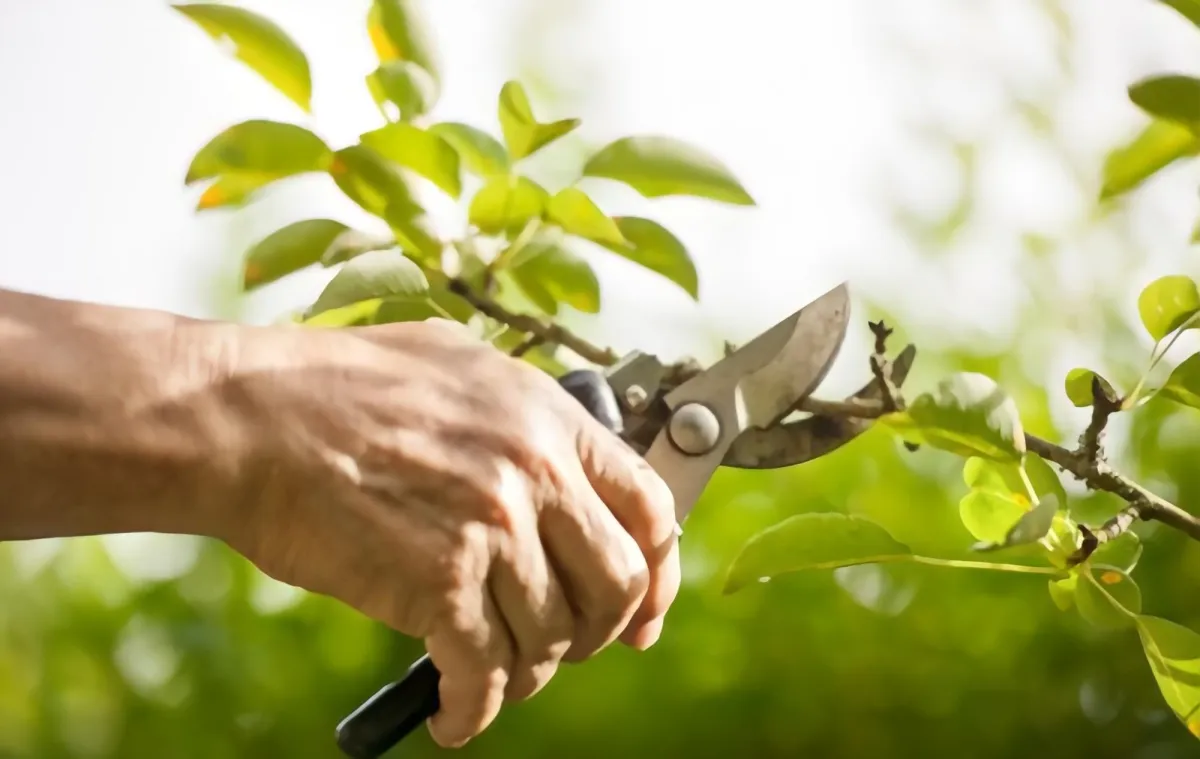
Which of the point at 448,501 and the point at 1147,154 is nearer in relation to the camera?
the point at 448,501

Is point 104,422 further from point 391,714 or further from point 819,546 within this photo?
point 819,546

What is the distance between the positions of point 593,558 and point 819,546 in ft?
0.35

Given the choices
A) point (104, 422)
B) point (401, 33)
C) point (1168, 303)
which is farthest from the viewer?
point (401, 33)

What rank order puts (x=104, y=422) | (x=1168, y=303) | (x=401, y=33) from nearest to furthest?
(x=104, y=422) < (x=1168, y=303) < (x=401, y=33)

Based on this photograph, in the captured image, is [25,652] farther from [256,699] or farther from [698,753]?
[698,753]

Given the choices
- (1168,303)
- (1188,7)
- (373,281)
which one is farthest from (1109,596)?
(373,281)

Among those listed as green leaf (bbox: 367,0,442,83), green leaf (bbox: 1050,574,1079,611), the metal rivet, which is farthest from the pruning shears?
green leaf (bbox: 367,0,442,83)

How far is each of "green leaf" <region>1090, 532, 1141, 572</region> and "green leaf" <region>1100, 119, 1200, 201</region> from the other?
18cm

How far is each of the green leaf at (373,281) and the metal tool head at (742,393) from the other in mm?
138

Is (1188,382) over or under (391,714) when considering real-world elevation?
over

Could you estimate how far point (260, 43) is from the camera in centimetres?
55

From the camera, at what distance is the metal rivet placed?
0.48m

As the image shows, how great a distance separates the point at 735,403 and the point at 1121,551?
0.17 metres

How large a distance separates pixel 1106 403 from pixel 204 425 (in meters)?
0.35
